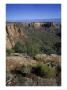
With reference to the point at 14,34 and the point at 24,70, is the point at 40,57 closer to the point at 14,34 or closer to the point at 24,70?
the point at 24,70

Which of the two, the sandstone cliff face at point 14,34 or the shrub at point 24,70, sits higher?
the sandstone cliff face at point 14,34

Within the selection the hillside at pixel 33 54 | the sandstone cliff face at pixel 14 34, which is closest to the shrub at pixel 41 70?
the hillside at pixel 33 54

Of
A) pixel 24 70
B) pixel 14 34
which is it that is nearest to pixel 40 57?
pixel 24 70

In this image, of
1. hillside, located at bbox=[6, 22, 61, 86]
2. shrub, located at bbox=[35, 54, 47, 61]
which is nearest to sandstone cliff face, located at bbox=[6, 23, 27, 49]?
hillside, located at bbox=[6, 22, 61, 86]

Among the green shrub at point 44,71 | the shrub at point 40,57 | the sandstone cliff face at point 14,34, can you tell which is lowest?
the green shrub at point 44,71

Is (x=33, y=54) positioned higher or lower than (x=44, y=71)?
higher

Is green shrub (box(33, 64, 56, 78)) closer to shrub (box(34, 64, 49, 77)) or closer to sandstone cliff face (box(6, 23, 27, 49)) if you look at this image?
shrub (box(34, 64, 49, 77))

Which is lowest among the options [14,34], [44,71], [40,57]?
[44,71]

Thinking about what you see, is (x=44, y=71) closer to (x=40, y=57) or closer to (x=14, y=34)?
(x=40, y=57)

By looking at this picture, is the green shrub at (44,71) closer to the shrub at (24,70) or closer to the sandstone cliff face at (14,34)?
the shrub at (24,70)
